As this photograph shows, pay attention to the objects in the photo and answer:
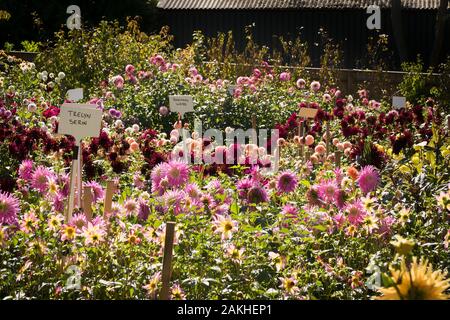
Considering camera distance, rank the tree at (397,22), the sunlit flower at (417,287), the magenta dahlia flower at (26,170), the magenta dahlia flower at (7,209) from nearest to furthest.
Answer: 1. the sunlit flower at (417,287)
2. the magenta dahlia flower at (7,209)
3. the magenta dahlia flower at (26,170)
4. the tree at (397,22)

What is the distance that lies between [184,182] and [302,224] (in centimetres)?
59

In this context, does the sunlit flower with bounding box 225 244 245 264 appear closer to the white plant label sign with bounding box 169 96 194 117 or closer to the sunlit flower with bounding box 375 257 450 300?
the sunlit flower with bounding box 375 257 450 300

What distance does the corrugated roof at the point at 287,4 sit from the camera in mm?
21812

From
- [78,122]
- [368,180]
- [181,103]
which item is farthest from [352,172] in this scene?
[181,103]

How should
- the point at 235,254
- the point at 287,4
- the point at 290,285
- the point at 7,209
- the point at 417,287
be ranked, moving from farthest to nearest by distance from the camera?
the point at 287,4 < the point at 7,209 < the point at 235,254 < the point at 290,285 < the point at 417,287

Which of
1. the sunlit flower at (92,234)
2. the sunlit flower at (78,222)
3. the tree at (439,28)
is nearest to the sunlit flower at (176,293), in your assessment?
the sunlit flower at (92,234)

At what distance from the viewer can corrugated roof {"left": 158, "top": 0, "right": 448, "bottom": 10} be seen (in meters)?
21.8

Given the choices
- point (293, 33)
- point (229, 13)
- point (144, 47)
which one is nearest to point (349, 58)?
point (293, 33)

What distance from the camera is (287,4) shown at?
22844mm

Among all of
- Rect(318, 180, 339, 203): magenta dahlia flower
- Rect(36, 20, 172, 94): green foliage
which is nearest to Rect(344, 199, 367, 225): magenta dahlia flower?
Rect(318, 180, 339, 203): magenta dahlia flower

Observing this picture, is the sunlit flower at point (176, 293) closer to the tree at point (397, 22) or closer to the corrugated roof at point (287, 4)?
the tree at point (397, 22)

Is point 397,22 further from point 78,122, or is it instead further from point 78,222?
point 78,222

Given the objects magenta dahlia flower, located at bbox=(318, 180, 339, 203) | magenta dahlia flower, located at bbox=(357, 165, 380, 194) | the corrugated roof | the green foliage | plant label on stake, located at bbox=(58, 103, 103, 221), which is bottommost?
magenta dahlia flower, located at bbox=(318, 180, 339, 203)
